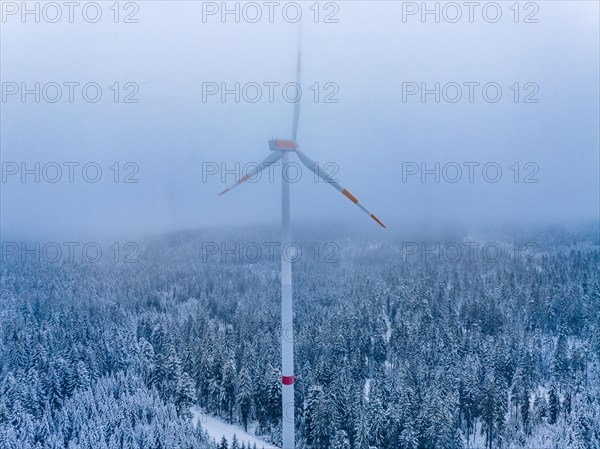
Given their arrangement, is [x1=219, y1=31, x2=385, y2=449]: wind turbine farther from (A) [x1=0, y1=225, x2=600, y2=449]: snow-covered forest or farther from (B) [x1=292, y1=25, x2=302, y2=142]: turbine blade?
(A) [x1=0, y1=225, x2=600, y2=449]: snow-covered forest

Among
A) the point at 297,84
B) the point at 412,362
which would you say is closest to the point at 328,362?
the point at 412,362

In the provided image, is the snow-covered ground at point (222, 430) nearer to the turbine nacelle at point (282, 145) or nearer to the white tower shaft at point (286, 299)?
the white tower shaft at point (286, 299)

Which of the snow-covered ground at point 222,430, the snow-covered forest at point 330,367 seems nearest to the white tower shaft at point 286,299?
the snow-covered forest at point 330,367

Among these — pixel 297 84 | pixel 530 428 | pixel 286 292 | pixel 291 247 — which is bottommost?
pixel 530 428

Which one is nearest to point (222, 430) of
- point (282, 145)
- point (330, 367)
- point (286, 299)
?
point (330, 367)

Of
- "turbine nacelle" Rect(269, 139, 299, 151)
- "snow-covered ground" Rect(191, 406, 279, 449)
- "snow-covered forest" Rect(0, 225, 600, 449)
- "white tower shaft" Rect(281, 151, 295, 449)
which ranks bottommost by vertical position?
"snow-covered ground" Rect(191, 406, 279, 449)

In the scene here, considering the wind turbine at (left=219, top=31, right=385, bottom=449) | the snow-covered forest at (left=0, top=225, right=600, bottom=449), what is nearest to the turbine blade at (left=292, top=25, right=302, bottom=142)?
the wind turbine at (left=219, top=31, right=385, bottom=449)

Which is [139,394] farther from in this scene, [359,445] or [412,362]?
[412,362]
